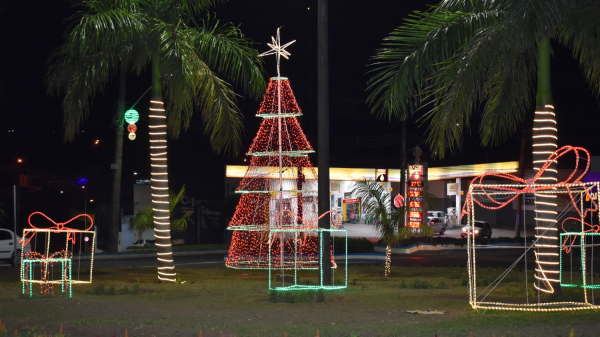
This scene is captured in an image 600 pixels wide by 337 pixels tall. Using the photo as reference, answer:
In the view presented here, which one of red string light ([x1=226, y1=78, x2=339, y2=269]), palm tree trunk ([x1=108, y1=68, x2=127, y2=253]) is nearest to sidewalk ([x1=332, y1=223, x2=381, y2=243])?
palm tree trunk ([x1=108, y1=68, x2=127, y2=253])

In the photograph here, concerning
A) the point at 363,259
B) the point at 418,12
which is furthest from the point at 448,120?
the point at 363,259

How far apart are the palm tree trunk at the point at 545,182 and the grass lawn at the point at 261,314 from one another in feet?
3.89

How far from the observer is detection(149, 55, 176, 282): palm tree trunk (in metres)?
15.7

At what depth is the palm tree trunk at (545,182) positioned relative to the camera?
12.1 m

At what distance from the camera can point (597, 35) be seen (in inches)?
442

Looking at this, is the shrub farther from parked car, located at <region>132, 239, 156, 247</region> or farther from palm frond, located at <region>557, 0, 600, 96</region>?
parked car, located at <region>132, 239, 156, 247</region>

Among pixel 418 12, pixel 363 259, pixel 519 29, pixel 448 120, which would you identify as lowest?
pixel 363 259

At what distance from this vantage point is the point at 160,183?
51.6 ft

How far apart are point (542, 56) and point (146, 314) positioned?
843 cm

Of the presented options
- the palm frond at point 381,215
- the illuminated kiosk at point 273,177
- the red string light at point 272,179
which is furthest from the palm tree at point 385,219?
the red string light at point 272,179

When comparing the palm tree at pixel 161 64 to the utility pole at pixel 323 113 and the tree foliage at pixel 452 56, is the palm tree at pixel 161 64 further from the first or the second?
the tree foliage at pixel 452 56

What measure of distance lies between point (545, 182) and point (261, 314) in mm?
5789

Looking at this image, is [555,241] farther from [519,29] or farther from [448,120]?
[519,29]

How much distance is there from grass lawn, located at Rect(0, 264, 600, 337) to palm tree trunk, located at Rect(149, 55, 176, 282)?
68 centimetres
